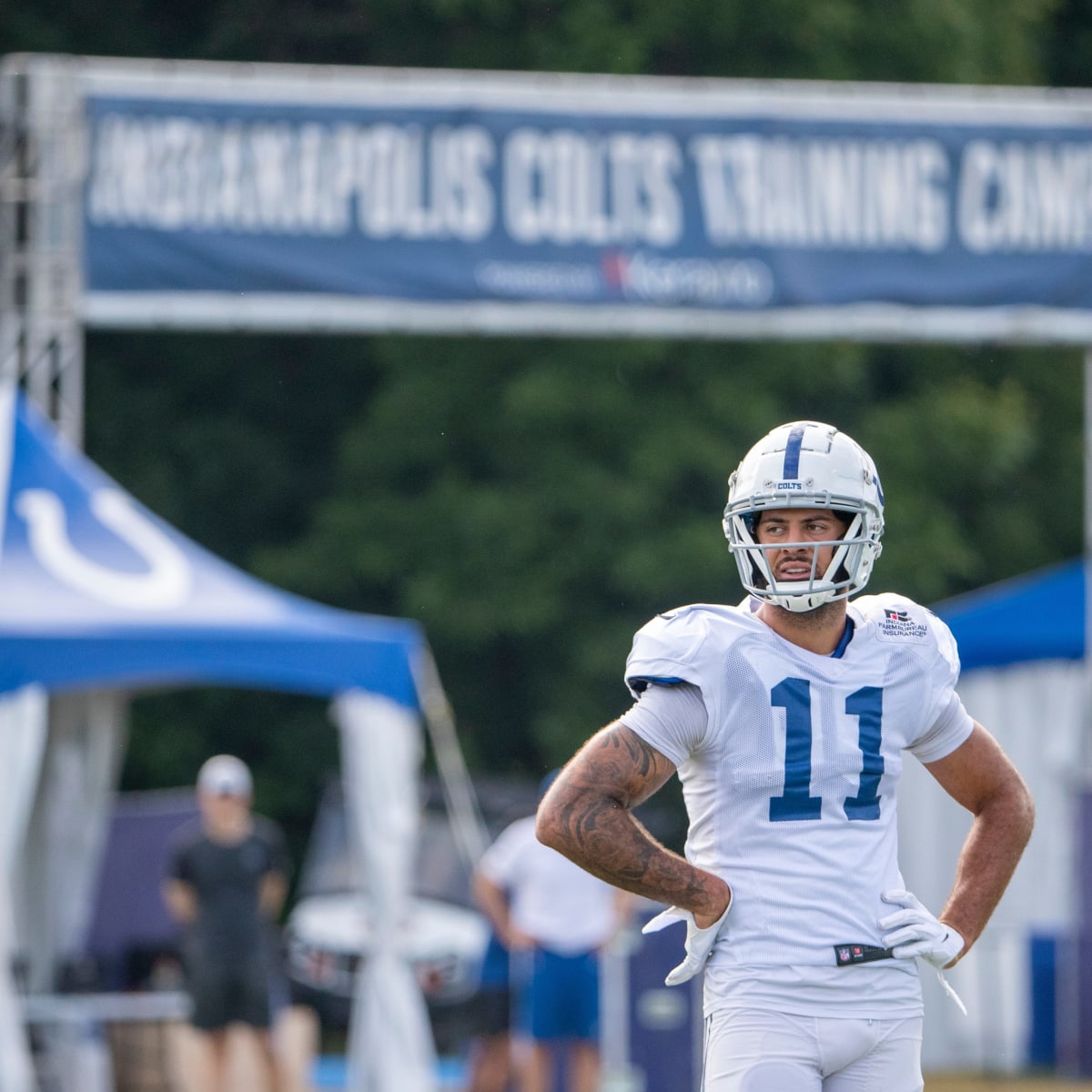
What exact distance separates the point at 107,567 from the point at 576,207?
3.20m

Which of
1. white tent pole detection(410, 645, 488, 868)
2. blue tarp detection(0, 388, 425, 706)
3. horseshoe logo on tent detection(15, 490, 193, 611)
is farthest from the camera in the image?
white tent pole detection(410, 645, 488, 868)

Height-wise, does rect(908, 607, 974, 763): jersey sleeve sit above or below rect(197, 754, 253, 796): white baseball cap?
above

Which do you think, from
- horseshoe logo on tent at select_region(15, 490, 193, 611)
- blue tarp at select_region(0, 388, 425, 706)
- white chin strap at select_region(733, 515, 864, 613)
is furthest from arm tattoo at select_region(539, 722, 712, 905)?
horseshoe logo on tent at select_region(15, 490, 193, 611)

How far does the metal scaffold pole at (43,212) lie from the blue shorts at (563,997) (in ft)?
11.8

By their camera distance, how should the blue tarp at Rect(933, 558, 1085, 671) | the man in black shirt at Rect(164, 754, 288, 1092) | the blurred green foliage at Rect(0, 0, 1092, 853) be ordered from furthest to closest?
the blurred green foliage at Rect(0, 0, 1092, 853) < the blue tarp at Rect(933, 558, 1085, 671) < the man in black shirt at Rect(164, 754, 288, 1092)

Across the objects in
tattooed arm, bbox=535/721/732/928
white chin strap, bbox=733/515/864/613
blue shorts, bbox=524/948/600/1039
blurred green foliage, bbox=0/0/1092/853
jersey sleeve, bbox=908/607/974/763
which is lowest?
blue shorts, bbox=524/948/600/1039

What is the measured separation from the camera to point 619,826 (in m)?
3.58

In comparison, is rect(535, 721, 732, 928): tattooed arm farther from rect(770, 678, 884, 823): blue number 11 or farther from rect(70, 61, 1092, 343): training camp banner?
rect(70, 61, 1092, 343): training camp banner

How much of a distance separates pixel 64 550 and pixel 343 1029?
283 inches

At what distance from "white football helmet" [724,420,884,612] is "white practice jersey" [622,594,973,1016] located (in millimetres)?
91

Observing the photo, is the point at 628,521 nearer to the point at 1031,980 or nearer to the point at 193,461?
the point at 193,461

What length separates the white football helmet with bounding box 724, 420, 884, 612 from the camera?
370 cm

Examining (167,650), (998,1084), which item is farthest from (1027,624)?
(167,650)

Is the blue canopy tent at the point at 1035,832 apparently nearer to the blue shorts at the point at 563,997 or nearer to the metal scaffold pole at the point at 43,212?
the blue shorts at the point at 563,997
